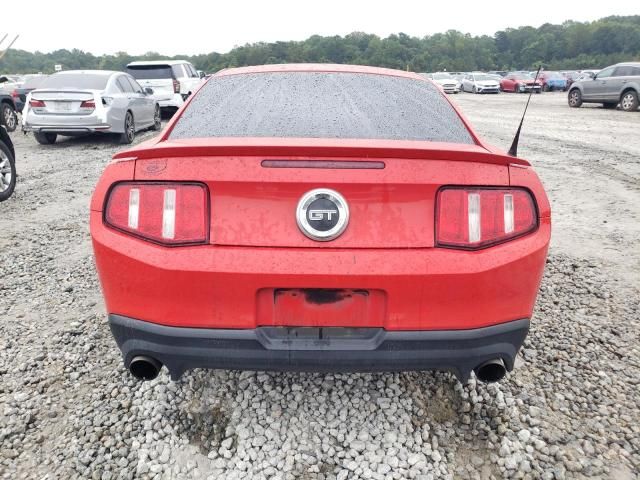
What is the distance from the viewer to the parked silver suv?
1805 cm

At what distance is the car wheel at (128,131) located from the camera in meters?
11.0

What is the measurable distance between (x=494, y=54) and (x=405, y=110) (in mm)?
117757

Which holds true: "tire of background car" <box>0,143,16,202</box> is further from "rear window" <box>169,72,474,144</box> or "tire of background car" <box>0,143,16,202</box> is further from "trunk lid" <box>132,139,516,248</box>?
"trunk lid" <box>132,139,516,248</box>

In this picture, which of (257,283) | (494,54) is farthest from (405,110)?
(494,54)

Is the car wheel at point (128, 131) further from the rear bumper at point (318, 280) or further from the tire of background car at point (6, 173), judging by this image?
the rear bumper at point (318, 280)

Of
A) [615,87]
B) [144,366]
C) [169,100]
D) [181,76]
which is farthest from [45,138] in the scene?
[615,87]

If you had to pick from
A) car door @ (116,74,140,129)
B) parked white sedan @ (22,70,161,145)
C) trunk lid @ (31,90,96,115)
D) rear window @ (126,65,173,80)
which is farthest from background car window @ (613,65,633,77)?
trunk lid @ (31,90,96,115)

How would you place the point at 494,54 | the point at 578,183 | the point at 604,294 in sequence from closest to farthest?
the point at 604,294 → the point at 578,183 → the point at 494,54

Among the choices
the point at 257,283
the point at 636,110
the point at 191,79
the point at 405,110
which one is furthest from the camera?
the point at 636,110

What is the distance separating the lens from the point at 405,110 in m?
2.63

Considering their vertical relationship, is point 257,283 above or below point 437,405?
above

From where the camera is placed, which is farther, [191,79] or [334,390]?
[191,79]

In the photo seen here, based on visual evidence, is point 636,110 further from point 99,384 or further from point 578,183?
point 99,384

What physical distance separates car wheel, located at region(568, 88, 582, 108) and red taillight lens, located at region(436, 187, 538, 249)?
22005mm
